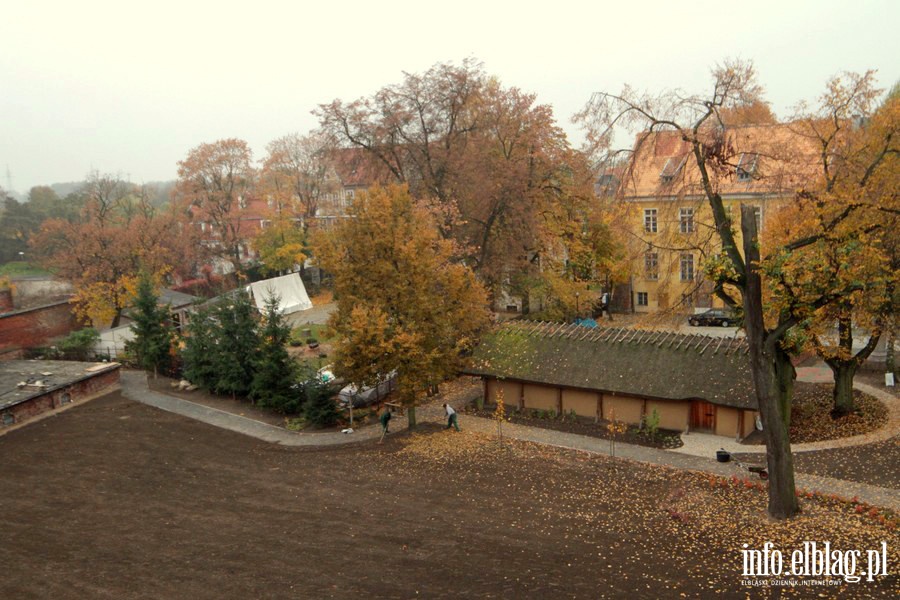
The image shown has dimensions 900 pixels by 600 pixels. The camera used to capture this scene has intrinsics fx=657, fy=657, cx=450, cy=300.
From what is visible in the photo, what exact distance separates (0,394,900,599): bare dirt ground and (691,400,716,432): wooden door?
521 centimetres

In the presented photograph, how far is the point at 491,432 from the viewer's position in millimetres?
26078

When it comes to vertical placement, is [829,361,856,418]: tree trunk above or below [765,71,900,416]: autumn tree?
below

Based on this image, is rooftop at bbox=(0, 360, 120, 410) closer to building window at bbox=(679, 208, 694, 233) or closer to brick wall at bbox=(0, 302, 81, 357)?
brick wall at bbox=(0, 302, 81, 357)

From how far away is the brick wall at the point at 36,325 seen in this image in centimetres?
3622

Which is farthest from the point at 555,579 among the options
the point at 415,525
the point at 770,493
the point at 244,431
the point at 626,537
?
the point at 244,431

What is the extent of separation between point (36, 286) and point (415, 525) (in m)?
60.7

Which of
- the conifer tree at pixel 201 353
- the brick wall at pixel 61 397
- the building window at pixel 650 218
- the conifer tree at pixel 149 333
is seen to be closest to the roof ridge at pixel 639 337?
the conifer tree at pixel 201 353

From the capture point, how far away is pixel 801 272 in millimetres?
15641

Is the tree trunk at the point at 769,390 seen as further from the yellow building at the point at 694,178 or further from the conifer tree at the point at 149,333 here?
the conifer tree at the point at 149,333

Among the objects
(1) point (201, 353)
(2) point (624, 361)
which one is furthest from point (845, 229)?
(1) point (201, 353)

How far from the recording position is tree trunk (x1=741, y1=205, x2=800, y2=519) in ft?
48.7

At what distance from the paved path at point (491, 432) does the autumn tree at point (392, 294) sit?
95.6 inches

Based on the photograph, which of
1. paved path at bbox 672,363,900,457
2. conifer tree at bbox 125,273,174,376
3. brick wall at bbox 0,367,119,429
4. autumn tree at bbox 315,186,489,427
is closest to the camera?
paved path at bbox 672,363,900,457

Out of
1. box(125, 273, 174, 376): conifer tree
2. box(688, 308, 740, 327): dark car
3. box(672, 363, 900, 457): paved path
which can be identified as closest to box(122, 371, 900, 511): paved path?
box(125, 273, 174, 376): conifer tree
